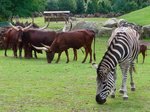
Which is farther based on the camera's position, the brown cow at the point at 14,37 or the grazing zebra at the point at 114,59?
the brown cow at the point at 14,37

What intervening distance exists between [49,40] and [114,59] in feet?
36.7

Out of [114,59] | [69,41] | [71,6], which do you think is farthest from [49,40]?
[71,6]

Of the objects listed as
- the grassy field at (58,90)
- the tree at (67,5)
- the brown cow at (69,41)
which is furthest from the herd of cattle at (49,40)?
the tree at (67,5)

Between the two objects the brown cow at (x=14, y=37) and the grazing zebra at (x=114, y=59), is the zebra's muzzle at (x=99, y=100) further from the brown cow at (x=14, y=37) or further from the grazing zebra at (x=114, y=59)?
the brown cow at (x=14, y=37)

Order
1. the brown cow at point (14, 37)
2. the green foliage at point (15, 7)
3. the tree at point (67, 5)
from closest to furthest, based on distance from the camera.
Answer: the brown cow at point (14, 37)
the green foliage at point (15, 7)
the tree at point (67, 5)

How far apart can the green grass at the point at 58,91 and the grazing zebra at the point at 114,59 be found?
0.38m

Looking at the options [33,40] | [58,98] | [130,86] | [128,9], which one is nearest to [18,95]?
[58,98]

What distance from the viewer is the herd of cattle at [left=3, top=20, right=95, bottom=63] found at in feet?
65.0

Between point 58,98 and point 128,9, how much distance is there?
54.2 meters

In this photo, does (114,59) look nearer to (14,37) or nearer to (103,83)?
(103,83)

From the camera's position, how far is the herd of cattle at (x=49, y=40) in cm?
1980

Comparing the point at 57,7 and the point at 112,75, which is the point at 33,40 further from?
the point at 57,7

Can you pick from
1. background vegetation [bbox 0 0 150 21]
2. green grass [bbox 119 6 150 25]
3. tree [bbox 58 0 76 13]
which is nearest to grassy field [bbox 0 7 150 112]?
background vegetation [bbox 0 0 150 21]

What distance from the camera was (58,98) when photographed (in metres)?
11.0
